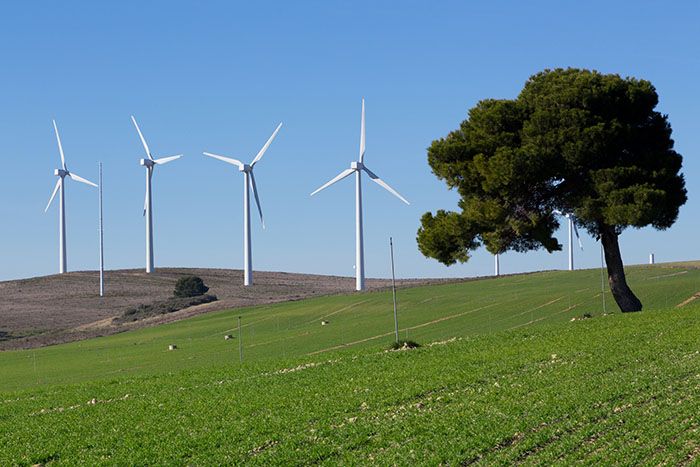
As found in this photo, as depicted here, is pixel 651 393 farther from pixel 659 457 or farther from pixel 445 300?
pixel 445 300

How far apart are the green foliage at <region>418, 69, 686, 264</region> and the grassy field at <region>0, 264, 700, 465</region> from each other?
5482mm

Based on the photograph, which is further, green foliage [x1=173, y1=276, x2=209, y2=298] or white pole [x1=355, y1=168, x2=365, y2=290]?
green foliage [x1=173, y1=276, x2=209, y2=298]

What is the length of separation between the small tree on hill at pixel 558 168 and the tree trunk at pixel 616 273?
44 millimetres

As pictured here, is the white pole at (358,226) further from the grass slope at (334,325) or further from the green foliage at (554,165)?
the green foliage at (554,165)

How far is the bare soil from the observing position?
3408 inches

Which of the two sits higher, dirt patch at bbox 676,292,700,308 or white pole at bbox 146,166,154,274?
white pole at bbox 146,166,154,274

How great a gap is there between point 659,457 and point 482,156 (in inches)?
1118

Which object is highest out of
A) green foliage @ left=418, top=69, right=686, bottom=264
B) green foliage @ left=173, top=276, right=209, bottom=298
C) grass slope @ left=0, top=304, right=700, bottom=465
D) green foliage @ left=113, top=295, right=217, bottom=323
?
green foliage @ left=418, top=69, right=686, bottom=264

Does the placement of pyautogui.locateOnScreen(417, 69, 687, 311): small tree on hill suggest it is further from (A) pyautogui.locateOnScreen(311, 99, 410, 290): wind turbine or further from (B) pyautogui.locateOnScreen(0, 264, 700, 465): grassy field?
(A) pyautogui.locateOnScreen(311, 99, 410, 290): wind turbine

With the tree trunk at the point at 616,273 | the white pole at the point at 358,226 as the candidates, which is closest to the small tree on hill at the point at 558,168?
the tree trunk at the point at 616,273

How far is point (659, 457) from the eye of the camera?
1494cm

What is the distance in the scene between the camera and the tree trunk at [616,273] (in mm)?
44094

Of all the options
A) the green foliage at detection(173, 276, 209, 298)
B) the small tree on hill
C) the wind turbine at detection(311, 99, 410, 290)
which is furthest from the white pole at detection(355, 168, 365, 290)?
the small tree on hill

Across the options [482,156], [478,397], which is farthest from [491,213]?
[478,397]
